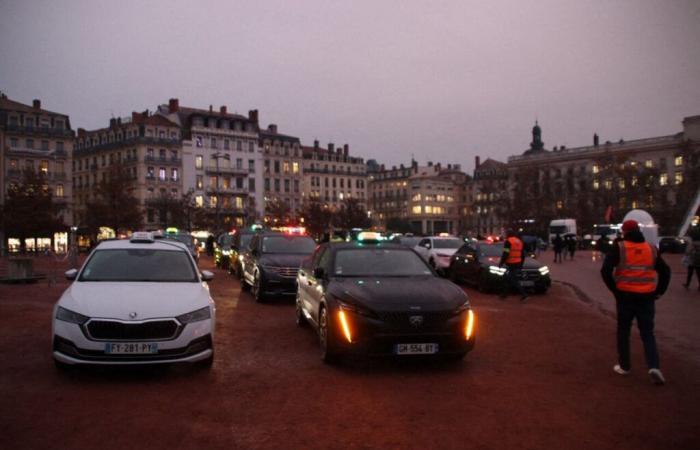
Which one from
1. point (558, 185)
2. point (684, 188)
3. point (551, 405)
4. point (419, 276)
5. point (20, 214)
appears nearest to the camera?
point (551, 405)

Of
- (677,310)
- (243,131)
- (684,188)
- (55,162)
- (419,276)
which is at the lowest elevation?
(677,310)

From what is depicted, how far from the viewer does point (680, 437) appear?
214 inches

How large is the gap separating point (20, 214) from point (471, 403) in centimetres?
4642

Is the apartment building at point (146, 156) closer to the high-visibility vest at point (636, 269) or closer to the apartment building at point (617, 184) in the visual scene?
the apartment building at point (617, 184)

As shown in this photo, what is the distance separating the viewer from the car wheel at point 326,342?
8.00 m

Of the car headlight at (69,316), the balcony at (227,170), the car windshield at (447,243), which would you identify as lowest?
the car headlight at (69,316)

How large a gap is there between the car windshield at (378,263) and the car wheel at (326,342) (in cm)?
82

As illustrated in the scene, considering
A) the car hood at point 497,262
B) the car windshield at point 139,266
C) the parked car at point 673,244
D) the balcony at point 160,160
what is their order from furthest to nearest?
the balcony at point 160,160 < the parked car at point 673,244 < the car hood at point 497,262 < the car windshield at point 139,266

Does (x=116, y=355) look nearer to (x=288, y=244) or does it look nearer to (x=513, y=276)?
(x=288, y=244)

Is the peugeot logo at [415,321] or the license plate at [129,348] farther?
the peugeot logo at [415,321]

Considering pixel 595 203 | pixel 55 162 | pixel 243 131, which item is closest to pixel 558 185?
pixel 595 203

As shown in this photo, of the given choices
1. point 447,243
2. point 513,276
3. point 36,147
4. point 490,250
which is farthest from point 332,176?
point 513,276

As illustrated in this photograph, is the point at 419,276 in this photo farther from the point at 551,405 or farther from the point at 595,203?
the point at 595,203

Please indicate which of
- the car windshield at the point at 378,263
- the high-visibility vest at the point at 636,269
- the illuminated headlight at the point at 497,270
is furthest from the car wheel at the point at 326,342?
the illuminated headlight at the point at 497,270
